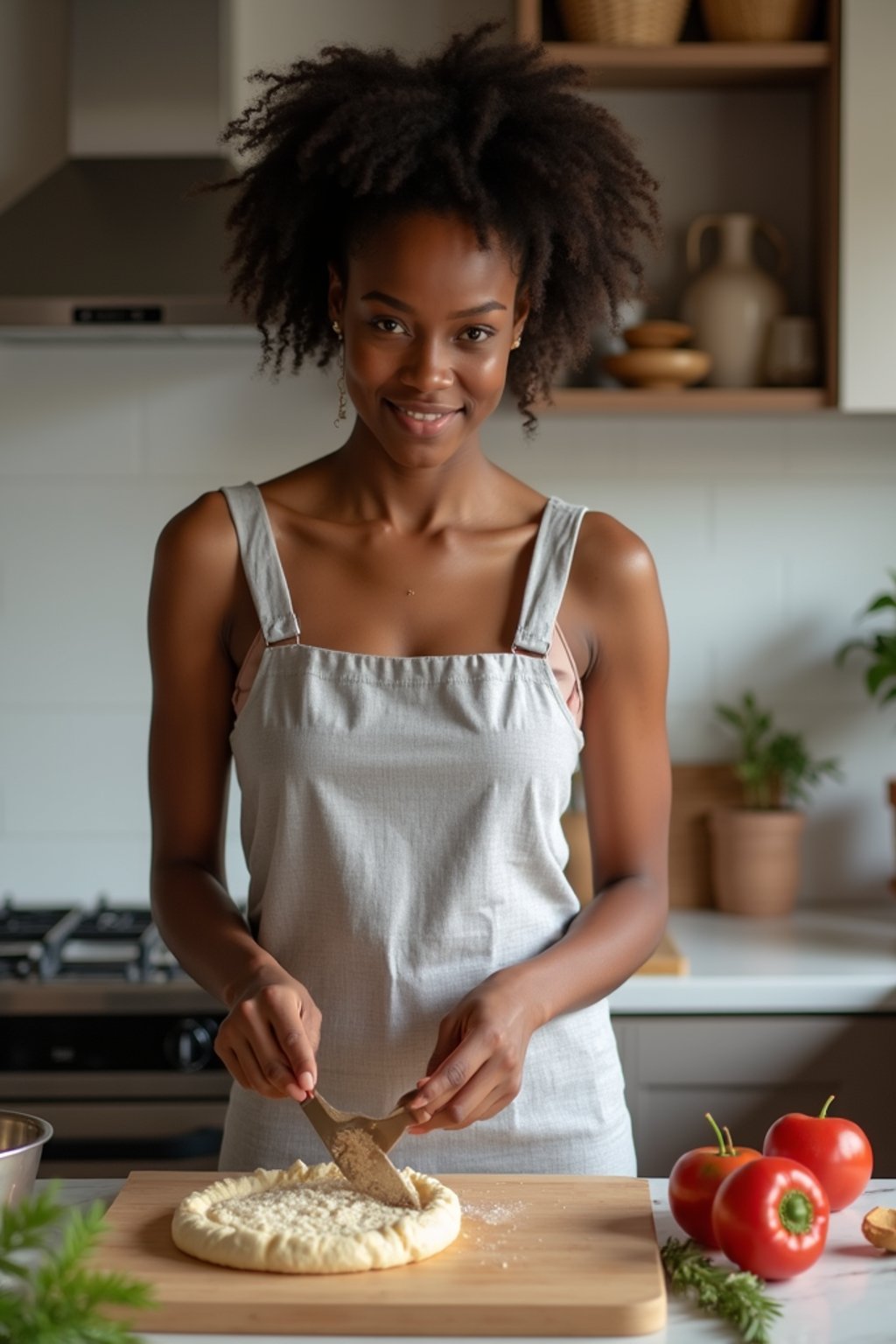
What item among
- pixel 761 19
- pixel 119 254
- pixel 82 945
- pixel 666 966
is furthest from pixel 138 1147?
pixel 761 19

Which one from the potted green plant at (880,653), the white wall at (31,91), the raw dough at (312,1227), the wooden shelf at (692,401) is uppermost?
the white wall at (31,91)

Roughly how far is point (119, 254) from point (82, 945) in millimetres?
981

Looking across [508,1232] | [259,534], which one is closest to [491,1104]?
[508,1232]

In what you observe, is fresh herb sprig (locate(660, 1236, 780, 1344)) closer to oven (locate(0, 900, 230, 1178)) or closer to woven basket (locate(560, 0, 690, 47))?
oven (locate(0, 900, 230, 1178))

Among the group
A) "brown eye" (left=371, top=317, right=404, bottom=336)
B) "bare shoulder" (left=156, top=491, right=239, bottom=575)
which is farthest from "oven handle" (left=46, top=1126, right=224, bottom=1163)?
"brown eye" (left=371, top=317, right=404, bottom=336)

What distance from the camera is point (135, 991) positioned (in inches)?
83.0

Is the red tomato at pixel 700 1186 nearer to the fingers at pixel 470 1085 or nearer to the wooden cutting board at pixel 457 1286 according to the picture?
the wooden cutting board at pixel 457 1286

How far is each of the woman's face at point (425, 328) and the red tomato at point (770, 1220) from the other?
0.62m

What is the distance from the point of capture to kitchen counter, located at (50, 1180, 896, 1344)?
0.97 meters

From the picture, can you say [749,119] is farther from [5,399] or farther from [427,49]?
[5,399]

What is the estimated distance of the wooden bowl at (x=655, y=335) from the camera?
2.37 metres

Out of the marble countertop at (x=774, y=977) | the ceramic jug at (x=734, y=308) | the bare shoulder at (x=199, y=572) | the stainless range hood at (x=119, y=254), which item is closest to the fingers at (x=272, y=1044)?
the bare shoulder at (x=199, y=572)

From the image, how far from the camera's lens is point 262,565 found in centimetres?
140

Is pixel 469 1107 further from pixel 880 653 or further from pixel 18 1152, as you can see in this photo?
pixel 880 653
